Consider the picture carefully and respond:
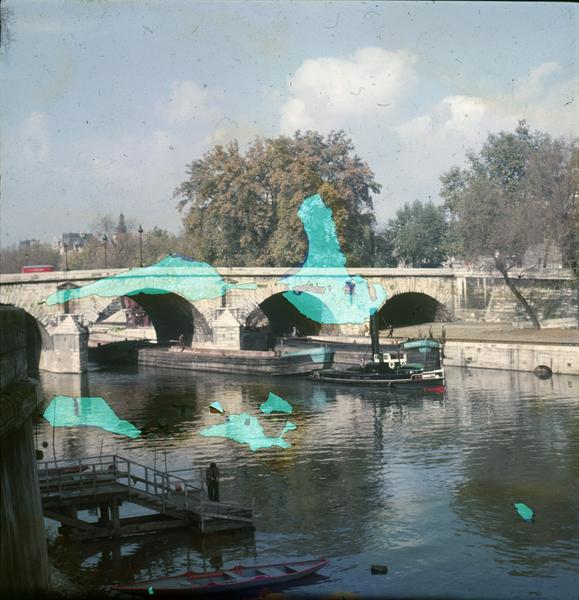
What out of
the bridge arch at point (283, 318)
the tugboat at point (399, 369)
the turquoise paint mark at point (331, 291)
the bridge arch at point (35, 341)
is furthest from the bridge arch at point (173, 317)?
the tugboat at point (399, 369)

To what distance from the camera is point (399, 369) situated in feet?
159

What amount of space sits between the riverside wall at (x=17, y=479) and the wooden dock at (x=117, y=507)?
700 cm

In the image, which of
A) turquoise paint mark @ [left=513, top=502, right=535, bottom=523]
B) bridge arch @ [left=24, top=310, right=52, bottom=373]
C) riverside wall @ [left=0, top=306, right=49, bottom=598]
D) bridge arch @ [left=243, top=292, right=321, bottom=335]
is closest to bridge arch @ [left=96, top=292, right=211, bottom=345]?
bridge arch @ [left=243, top=292, right=321, bottom=335]

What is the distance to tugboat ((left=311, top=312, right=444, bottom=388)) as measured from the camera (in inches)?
1783

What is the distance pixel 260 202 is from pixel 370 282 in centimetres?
1245

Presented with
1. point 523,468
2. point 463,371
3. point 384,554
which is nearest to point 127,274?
point 463,371

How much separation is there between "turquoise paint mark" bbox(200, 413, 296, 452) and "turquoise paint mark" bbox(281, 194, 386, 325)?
24993 millimetres

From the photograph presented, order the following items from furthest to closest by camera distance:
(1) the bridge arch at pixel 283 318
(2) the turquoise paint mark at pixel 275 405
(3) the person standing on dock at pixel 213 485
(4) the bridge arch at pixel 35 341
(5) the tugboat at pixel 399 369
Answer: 1. (1) the bridge arch at pixel 283 318
2. (4) the bridge arch at pixel 35 341
3. (5) the tugboat at pixel 399 369
4. (2) the turquoise paint mark at pixel 275 405
5. (3) the person standing on dock at pixel 213 485

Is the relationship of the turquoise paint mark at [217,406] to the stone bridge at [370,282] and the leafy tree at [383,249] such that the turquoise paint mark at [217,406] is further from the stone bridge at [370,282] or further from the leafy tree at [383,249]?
the leafy tree at [383,249]

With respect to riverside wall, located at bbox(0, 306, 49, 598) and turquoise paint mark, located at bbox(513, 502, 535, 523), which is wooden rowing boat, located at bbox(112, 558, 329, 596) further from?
turquoise paint mark, located at bbox(513, 502, 535, 523)

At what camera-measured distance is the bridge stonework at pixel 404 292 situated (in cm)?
5544

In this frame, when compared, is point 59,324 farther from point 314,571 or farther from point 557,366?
point 314,571

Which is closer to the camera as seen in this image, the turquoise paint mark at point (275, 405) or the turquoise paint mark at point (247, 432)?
the turquoise paint mark at point (247, 432)

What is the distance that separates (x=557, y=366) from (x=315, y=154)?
33.4 meters
